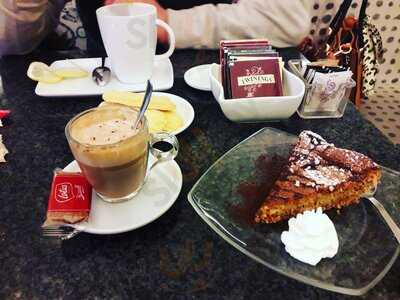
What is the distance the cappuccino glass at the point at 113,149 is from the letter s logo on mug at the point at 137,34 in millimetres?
334

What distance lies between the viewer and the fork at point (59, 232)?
591mm

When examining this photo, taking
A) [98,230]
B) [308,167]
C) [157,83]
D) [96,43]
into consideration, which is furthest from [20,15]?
[308,167]

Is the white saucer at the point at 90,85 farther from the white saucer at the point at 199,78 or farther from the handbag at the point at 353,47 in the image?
the handbag at the point at 353,47

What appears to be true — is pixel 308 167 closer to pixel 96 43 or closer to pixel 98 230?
pixel 98 230

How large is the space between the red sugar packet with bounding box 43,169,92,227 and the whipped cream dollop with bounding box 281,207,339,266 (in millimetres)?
350

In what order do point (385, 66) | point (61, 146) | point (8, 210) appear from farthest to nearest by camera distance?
point (385, 66) < point (61, 146) < point (8, 210)

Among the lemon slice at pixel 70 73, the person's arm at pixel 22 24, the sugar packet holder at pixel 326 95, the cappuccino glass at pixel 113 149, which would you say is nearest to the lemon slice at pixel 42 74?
the lemon slice at pixel 70 73

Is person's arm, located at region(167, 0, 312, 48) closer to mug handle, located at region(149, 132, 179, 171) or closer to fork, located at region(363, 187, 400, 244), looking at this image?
mug handle, located at region(149, 132, 179, 171)

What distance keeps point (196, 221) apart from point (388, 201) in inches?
14.4

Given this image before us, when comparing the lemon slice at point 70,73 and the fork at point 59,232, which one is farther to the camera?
the lemon slice at point 70,73

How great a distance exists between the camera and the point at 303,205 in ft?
2.19

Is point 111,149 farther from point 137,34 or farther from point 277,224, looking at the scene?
point 137,34

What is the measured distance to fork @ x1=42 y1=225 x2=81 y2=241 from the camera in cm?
59

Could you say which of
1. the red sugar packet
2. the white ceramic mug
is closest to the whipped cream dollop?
the red sugar packet
